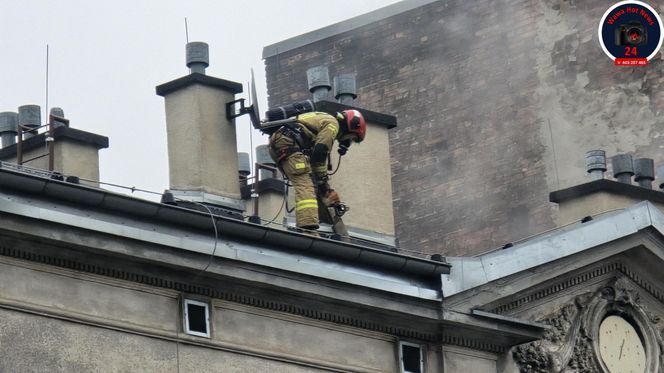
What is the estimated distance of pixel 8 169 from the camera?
976 inches

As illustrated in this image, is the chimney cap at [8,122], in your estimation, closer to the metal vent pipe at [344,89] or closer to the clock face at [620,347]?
the metal vent pipe at [344,89]

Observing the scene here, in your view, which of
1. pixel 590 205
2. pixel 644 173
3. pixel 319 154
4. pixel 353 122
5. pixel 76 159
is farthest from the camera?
pixel 644 173

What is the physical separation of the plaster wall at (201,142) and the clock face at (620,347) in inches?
203

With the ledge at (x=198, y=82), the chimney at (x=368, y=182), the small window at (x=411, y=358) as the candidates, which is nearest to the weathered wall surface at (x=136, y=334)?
the small window at (x=411, y=358)

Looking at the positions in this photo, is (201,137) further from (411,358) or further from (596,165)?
(596,165)

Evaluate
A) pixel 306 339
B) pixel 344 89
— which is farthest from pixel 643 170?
pixel 306 339

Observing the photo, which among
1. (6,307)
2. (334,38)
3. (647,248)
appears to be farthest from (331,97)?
(6,307)

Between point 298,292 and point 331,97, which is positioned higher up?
point 331,97

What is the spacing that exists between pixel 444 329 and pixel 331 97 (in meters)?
15.2

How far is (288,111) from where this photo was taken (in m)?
28.9

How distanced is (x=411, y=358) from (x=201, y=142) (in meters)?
3.37

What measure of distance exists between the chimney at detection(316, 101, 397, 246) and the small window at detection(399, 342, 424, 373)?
178cm

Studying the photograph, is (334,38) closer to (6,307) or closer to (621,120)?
(621,120)

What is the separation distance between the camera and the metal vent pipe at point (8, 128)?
30161mm
